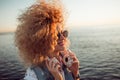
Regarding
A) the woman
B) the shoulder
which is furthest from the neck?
the shoulder

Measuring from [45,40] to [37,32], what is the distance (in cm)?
10

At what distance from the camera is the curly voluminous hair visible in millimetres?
2072

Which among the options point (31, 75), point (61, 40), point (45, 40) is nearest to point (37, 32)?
point (45, 40)

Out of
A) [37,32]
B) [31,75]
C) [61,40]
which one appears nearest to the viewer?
[31,75]

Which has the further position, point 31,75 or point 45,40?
point 45,40

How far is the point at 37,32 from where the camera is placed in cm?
206

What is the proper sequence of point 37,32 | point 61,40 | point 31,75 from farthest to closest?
point 61,40 → point 37,32 → point 31,75

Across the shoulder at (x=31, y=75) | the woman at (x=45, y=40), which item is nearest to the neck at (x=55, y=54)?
the woman at (x=45, y=40)

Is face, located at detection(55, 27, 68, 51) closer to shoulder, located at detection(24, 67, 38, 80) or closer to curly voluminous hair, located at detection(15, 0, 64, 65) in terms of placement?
curly voluminous hair, located at detection(15, 0, 64, 65)

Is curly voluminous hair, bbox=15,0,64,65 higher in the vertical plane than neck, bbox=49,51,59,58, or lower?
higher

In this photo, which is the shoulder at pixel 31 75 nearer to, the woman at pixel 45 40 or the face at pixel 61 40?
the woman at pixel 45 40

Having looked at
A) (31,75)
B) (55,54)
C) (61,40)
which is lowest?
(31,75)

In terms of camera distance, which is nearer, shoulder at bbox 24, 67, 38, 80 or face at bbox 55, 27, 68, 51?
shoulder at bbox 24, 67, 38, 80

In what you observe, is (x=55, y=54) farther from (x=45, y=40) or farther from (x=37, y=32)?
(x=37, y=32)
